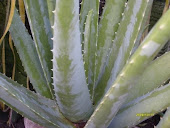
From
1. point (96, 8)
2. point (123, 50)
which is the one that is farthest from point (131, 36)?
point (96, 8)

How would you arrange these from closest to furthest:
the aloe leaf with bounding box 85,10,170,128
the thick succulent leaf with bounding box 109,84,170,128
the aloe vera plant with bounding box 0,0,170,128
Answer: the aloe leaf with bounding box 85,10,170,128 < the aloe vera plant with bounding box 0,0,170,128 < the thick succulent leaf with bounding box 109,84,170,128

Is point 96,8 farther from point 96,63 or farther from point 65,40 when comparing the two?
point 65,40

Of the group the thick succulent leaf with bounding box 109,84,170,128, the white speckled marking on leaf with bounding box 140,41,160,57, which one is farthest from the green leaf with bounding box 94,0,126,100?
the white speckled marking on leaf with bounding box 140,41,160,57

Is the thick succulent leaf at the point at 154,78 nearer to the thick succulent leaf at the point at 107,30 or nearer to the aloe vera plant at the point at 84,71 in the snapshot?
the aloe vera plant at the point at 84,71

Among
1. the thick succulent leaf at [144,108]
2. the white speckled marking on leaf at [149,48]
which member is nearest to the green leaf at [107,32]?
the thick succulent leaf at [144,108]

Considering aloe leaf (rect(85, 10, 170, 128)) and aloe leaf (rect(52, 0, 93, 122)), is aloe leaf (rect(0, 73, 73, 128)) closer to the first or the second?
aloe leaf (rect(52, 0, 93, 122))

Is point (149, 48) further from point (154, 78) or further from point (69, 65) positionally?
point (154, 78)

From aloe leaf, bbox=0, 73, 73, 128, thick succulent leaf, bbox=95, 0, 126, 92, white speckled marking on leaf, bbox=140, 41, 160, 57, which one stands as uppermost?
white speckled marking on leaf, bbox=140, 41, 160, 57
